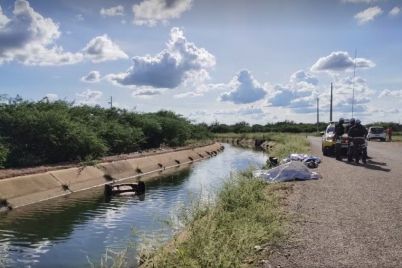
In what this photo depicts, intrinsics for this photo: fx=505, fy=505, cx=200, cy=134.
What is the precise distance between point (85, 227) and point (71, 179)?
375 inches

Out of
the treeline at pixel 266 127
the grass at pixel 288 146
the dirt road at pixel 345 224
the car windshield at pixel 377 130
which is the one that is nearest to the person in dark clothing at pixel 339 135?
the grass at pixel 288 146

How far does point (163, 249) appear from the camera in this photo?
8.31 m

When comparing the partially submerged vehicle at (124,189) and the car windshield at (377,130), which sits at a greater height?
the car windshield at (377,130)

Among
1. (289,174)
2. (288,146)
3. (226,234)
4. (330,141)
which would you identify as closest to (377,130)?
(288,146)

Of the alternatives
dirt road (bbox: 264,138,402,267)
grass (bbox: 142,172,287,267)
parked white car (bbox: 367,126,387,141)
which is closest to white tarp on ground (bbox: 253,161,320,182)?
dirt road (bbox: 264,138,402,267)

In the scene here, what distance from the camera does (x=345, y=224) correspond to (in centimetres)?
1080

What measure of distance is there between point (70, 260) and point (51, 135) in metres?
17.5

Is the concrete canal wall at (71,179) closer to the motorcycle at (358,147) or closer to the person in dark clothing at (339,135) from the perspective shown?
the person in dark clothing at (339,135)

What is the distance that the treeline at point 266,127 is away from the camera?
11131 cm

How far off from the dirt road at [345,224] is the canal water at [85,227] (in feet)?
8.38

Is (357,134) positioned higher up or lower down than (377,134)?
higher up

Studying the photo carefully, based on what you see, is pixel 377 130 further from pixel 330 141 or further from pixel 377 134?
pixel 330 141

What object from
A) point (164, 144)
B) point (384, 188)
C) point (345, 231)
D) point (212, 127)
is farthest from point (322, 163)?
point (212, 127)

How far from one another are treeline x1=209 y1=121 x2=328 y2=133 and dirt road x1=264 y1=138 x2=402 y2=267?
3665 inches
